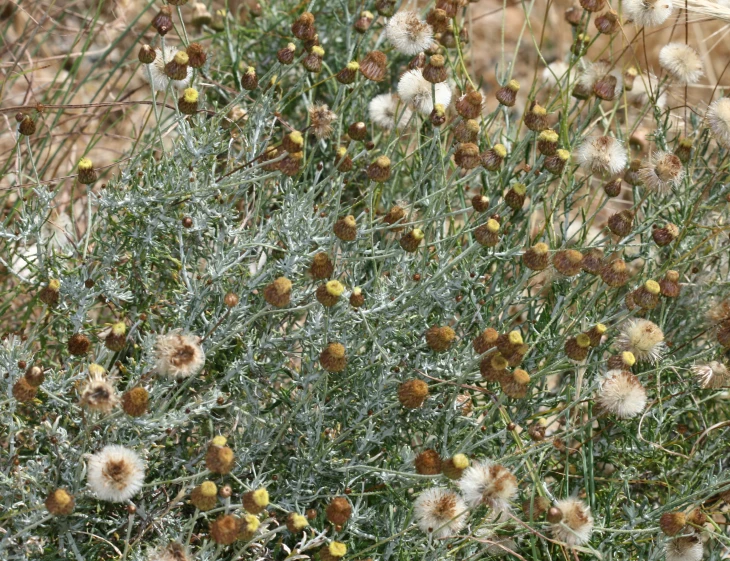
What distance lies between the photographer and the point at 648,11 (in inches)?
112

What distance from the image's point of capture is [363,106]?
322cm

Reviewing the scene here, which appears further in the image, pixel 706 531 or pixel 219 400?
pixel 219 400

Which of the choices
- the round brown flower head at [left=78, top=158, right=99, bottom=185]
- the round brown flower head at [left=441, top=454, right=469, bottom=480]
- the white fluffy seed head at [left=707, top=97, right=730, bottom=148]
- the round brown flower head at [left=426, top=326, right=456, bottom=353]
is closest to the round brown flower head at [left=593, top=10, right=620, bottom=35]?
the white fluffy seed head at [left=707, top=97, right=730, bottom=148]

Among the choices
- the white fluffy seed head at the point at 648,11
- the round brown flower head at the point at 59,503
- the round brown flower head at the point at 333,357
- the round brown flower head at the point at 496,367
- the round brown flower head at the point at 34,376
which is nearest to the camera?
the round brown flower head at the point at 59,503

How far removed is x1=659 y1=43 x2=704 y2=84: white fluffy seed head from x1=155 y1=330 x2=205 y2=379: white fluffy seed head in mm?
1954

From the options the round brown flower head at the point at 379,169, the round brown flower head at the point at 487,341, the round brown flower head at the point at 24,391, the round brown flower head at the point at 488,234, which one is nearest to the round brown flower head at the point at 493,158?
the round brown flower head at the point at 488,234

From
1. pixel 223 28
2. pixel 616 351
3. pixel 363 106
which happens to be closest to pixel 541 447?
pixel 616 351

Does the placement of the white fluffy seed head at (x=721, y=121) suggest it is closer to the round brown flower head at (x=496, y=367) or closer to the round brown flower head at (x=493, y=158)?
the round brown flower head at (x=493, y=158)

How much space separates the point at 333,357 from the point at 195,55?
976 mm

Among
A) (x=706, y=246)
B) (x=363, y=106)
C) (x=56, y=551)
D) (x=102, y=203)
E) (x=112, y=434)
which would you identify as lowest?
(x=706, y=246)

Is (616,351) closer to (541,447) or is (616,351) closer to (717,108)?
(541,447)

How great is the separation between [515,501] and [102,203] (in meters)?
1.44

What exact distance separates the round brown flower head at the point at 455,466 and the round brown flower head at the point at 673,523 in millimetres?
535

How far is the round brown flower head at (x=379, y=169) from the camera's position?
236cm
